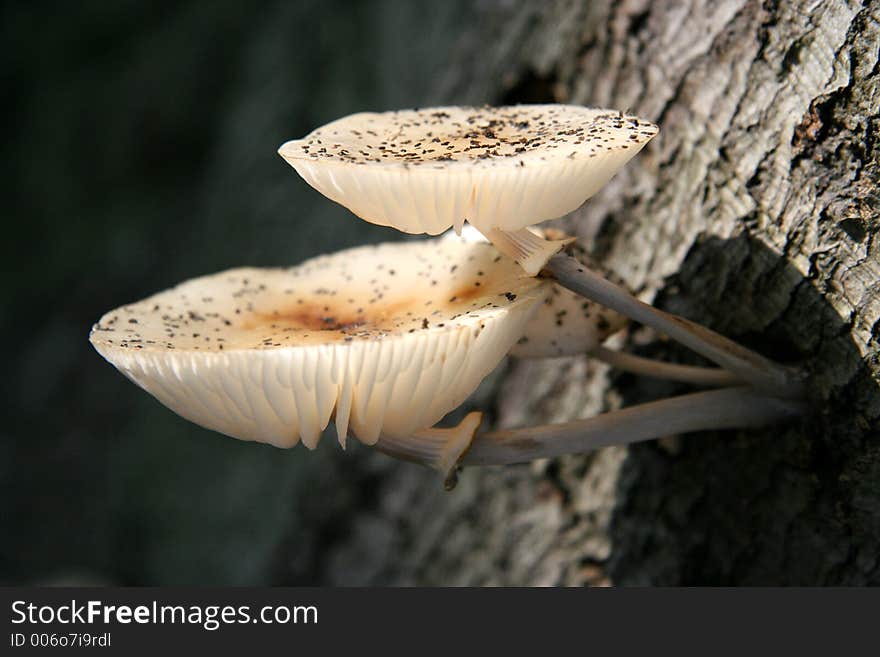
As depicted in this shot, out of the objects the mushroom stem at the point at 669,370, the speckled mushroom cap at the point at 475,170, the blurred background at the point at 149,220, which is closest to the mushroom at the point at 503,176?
the speckled mushroom cap at the point at 475,170

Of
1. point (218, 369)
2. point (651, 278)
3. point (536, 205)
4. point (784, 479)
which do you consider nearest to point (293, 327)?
point (218, 369)

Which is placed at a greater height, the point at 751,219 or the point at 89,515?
the point at 89,515

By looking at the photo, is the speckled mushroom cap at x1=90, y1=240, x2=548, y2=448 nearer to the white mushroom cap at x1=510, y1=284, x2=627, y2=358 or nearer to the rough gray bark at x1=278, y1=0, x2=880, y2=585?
the white mushroom cap at x1=510, y1=284, x2=627, y2=358

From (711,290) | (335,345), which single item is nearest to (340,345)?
(335,345)

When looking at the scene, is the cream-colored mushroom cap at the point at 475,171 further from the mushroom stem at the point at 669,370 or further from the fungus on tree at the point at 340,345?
the mushroom stem at the point at 669,370

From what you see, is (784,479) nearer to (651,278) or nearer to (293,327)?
(651,278)

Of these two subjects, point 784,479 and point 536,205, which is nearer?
point 536,205
